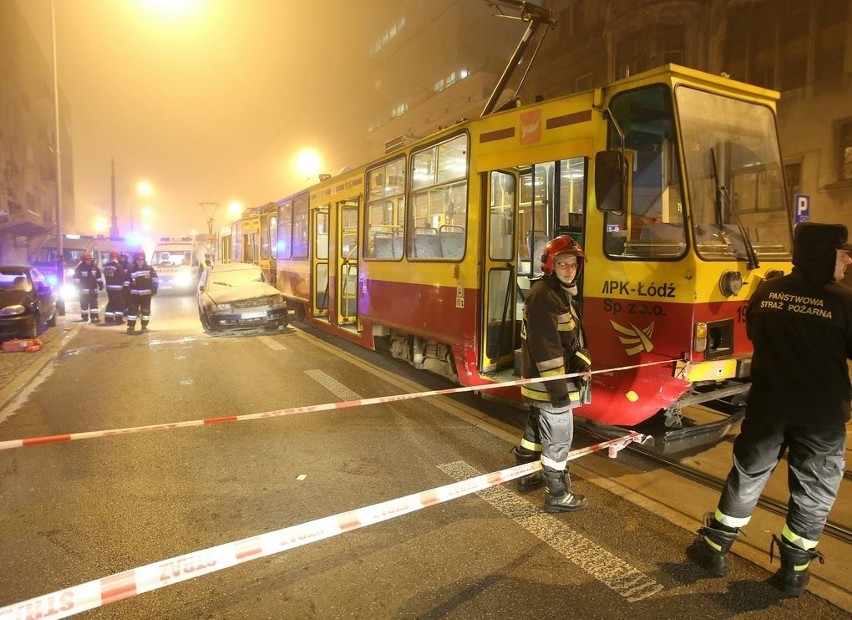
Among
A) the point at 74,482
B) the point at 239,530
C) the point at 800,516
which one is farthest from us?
the point at 74,482

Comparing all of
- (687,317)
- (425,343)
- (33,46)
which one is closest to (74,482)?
(425,343)

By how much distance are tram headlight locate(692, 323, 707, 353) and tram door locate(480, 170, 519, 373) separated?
213cm

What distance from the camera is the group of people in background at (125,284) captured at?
465 inches

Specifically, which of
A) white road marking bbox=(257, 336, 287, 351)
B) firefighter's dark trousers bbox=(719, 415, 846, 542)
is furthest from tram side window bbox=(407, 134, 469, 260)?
white road marking bbox=(257, 336, 287, 351)

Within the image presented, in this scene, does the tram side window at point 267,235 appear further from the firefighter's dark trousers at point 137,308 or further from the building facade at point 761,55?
the building facade at point 761,55

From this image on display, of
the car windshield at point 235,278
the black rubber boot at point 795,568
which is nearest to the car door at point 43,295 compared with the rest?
the car windshield at point 235,278

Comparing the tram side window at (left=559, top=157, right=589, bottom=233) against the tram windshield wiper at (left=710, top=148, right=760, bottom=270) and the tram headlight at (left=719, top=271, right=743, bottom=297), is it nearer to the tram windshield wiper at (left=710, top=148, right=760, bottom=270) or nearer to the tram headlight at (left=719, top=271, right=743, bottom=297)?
the tram windshield wiper at (left=710, top=148, right=760, bottom=270)

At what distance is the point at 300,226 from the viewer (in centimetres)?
1145

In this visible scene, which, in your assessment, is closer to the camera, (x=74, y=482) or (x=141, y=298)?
(x=74, y=482)

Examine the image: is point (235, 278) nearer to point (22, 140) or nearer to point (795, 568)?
point (795, 568)

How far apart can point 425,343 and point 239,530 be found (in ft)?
12.2

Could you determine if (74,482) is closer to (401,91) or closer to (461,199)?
(461,199)

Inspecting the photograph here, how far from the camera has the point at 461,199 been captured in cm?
568

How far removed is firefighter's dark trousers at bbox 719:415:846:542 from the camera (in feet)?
8.63
